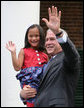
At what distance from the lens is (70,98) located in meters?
3.04

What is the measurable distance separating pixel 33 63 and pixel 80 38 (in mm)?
4293

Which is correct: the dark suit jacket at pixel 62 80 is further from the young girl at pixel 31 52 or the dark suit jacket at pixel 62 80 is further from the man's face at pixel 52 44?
the young girl at pixel 31 52

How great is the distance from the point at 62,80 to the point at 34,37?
1.31 metres

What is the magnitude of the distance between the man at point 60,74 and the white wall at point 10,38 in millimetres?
2475

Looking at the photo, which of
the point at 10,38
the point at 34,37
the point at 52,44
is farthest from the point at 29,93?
the point at 10,38

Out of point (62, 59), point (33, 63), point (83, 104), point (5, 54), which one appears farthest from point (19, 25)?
point (62, 59)

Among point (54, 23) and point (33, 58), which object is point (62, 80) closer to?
point (54, 23)

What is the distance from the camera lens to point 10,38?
5605 mm

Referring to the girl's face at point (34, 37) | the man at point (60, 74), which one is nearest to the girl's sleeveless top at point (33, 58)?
the girl's face at point (34, 37)

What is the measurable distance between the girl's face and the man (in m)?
1.07

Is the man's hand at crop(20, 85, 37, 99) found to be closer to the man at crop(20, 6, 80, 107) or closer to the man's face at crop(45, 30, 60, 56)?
the man at crop(20, 6, 80, 107)

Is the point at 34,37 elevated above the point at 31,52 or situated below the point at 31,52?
above

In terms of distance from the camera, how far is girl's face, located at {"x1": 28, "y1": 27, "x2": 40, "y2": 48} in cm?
420

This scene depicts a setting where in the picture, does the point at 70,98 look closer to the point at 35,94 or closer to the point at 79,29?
the point at 35,94
